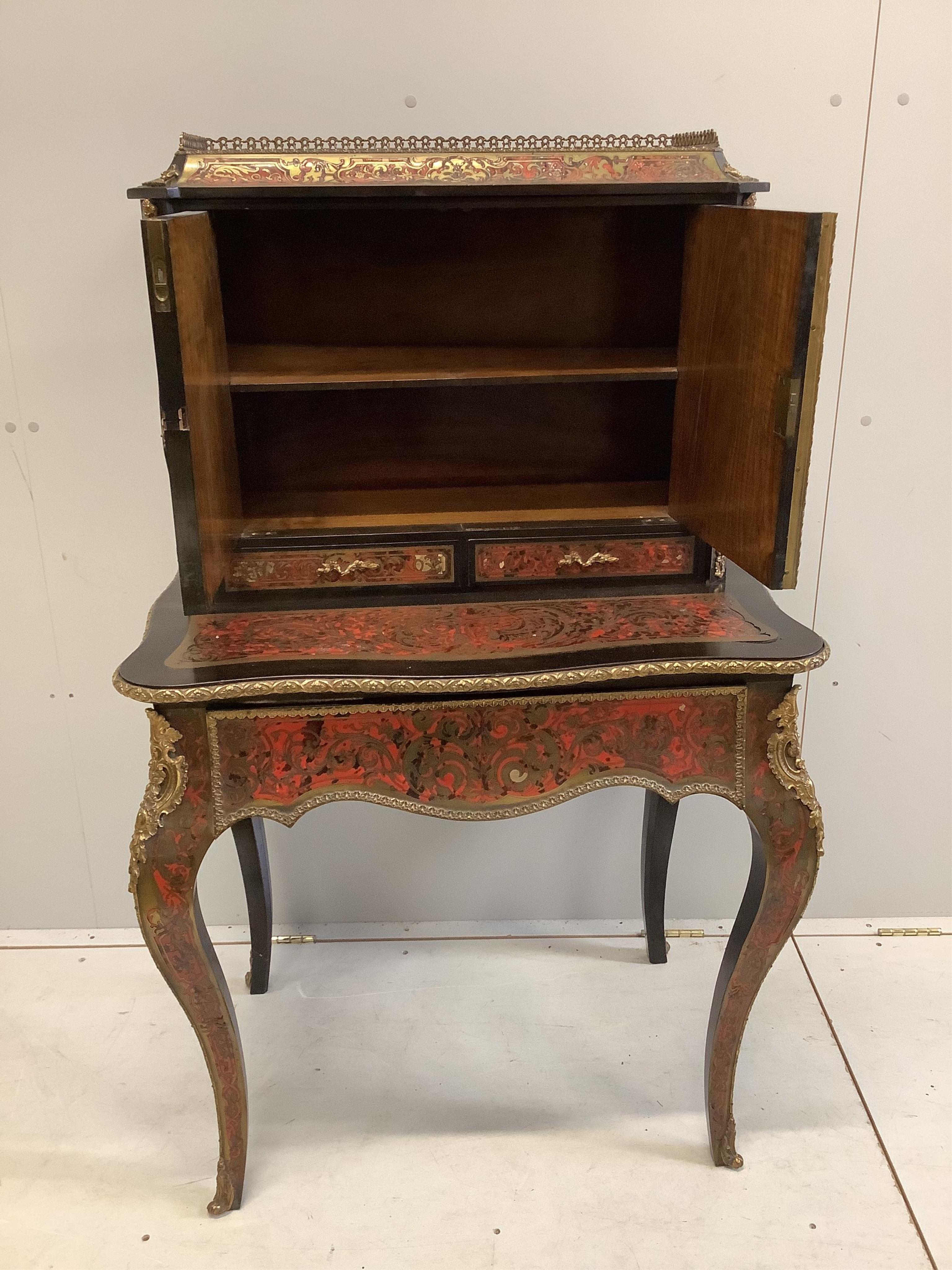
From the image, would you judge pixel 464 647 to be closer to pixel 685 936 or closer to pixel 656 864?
pixel 656 864

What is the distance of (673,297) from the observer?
1.85m

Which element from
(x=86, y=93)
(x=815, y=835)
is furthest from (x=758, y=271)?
(x=86, y=93)

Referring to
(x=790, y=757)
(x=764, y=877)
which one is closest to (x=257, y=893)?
(x=764, y=877)

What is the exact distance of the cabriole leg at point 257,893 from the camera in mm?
2119

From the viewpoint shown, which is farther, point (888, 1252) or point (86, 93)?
point (86, 93)

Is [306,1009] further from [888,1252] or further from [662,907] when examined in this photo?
[888,1252]

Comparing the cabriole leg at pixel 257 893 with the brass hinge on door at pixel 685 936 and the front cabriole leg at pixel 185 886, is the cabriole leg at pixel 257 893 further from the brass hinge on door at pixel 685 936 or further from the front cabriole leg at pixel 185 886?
the brass hinge on door at pixel 685 936

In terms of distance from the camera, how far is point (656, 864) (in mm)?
2246

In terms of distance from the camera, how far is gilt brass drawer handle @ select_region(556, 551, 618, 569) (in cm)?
171

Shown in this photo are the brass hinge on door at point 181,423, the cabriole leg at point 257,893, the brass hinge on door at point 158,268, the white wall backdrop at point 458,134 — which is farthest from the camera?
the cabriole leg at point 257,893

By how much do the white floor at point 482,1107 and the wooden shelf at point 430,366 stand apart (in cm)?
133

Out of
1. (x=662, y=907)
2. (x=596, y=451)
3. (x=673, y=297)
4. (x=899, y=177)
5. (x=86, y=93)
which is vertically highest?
(x=86, y=93)

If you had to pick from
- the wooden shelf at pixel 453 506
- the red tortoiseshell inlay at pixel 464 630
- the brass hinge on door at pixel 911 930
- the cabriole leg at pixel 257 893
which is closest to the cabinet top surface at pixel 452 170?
the wooden shelf at pixel 453 506

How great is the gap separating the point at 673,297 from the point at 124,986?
73.1 inches
